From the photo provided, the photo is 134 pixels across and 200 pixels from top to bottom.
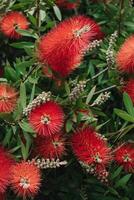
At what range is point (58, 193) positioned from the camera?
2146 mm

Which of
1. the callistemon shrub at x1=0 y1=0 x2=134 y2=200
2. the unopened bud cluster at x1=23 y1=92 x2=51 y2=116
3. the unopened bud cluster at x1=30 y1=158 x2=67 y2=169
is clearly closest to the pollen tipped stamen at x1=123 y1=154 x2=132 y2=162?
the callistemon shrub at x1=0 y1=0 x2=134 y2=200

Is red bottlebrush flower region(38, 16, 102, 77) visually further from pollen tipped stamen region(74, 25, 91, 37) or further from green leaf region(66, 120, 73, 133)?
green leaf region(66, 120, 73, 133)

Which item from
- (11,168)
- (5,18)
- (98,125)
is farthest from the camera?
(5,18)

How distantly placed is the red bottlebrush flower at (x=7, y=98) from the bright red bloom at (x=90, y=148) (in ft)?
0.81

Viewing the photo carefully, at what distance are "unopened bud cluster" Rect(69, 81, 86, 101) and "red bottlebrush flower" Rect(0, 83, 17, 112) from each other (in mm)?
206

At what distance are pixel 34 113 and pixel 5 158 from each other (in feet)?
0.59

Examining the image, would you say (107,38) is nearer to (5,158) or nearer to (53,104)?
(53,104)

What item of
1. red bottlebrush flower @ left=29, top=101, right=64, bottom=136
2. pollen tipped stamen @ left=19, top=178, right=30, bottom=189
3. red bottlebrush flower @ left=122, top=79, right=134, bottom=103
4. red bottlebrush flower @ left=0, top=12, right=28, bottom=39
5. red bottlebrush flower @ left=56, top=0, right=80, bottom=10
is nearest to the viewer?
pollen tipped stamen @ left=19, top=178, right=30, bottom=189

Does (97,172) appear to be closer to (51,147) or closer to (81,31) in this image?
(51,147)

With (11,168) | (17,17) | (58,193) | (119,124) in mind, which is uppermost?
(17,17)

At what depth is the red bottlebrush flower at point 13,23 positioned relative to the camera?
232 centimetres

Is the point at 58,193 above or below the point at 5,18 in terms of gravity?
below

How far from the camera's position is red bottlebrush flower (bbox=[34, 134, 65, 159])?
6.32 ft

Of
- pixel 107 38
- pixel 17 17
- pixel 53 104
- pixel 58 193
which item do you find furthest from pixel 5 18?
pixel 58 193
